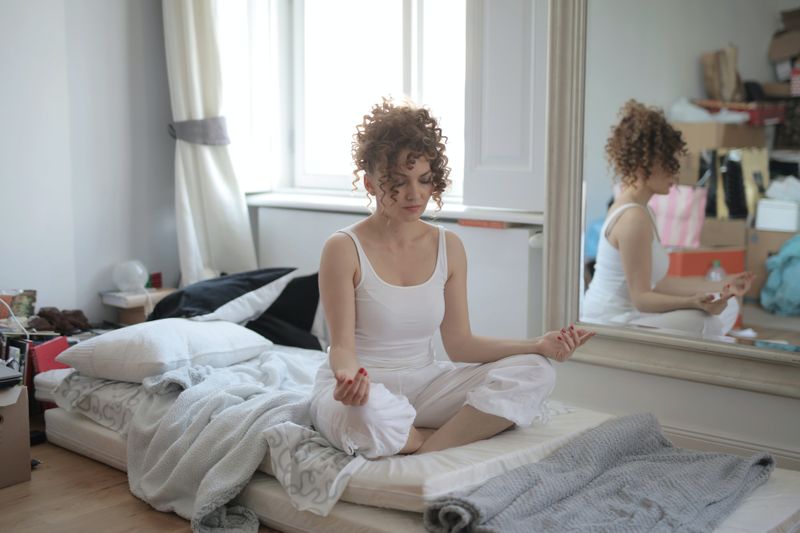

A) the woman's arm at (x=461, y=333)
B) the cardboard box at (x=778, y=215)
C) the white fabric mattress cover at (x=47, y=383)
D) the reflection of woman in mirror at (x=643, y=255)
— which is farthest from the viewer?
the white fabric mattress cover at (x=47, y=383)

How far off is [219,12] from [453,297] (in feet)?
6.45

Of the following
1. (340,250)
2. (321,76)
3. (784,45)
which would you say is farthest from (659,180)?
(321,76)

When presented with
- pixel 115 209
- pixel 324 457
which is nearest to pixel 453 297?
pixel 324 457

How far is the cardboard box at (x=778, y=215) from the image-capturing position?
262cm

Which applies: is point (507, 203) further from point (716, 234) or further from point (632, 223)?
point (716, 234)

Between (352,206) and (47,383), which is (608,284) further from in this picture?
(47,383)

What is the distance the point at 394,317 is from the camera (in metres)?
2.28

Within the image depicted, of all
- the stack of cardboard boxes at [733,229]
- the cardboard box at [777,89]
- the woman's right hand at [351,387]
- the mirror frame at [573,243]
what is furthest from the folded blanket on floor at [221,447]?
the cardboard box at [777,89]

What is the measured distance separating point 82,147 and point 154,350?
1267 mm

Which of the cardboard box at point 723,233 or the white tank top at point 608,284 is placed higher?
the cardboard box at point 723,233

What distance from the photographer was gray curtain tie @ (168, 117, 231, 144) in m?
3.79

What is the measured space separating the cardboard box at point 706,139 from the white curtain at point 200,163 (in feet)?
6.01

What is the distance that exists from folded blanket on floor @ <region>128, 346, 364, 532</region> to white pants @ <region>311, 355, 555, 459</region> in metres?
0.07

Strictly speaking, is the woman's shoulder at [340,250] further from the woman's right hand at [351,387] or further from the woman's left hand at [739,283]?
the woman's left hand at [739,283]
